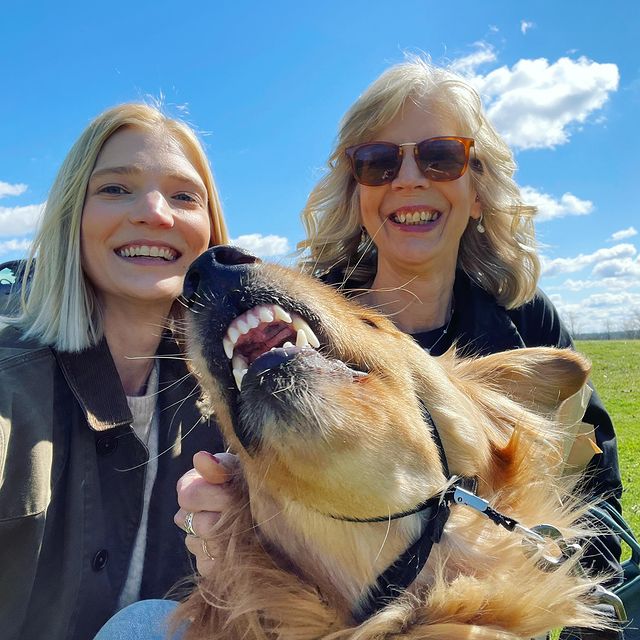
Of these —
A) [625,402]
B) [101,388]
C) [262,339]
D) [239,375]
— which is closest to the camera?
[239,375]

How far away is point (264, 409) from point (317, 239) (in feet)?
8.86

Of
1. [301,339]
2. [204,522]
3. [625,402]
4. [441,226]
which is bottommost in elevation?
[625,402]

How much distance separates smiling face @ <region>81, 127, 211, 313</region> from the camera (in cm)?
324

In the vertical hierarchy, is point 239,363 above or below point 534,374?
above

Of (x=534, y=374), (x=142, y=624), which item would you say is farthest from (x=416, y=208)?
(x=142, y=624)

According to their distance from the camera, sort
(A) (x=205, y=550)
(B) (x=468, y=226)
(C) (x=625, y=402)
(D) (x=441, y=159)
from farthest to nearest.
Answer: (C) (x=625, y=402) < (B) (x=468, y=226) < (D) (x=441, y=159) < (A) (x=205, y=550)

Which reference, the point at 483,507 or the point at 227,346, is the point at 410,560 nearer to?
the point at 483,507

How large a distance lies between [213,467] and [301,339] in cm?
73

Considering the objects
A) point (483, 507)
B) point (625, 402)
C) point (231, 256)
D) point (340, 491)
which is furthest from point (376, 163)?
point (625, 402)

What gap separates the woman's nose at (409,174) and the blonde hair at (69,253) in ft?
4.42

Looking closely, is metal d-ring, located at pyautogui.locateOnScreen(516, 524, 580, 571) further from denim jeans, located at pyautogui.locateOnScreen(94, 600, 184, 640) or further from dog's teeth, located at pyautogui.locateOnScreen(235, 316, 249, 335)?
denim jeans, located at pyautogui.locateOnScreen(94, 600, 184, 640)

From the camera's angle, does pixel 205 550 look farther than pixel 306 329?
Yes

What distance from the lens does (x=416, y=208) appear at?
12.5ft

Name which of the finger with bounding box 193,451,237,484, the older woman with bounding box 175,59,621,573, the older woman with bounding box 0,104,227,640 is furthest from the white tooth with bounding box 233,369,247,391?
the older woman with bounding box 175,59,621,573
